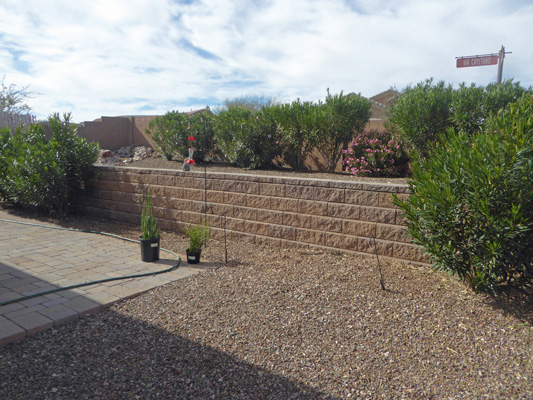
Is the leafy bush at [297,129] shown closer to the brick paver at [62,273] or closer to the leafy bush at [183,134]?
the leafy bush at [183,134]

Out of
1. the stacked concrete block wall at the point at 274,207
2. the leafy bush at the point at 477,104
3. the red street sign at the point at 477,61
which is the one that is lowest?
the stacked concrete block wall at the point at 274,207

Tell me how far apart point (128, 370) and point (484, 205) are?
10.0ft

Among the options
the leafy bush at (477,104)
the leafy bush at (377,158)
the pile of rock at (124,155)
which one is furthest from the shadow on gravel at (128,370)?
the pile of rock at (124,155)

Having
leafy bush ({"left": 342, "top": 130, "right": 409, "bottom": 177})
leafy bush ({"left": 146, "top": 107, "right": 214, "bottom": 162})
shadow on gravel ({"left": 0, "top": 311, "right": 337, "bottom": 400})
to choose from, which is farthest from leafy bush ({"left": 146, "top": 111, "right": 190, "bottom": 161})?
shadow on gravel ({"left": 0, "top": 311, "right": 337, "bottom": 400})

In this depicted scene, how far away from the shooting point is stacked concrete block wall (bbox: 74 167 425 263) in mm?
5156

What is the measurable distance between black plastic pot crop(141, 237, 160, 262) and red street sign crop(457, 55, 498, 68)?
43.2 feet

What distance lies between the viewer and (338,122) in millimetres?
8648

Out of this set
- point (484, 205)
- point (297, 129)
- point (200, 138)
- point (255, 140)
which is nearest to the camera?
point (484, 205)

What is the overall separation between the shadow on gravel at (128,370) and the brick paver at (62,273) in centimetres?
27

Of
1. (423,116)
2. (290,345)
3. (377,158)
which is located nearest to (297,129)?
(377,158)

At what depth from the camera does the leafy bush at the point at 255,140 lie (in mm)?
9461

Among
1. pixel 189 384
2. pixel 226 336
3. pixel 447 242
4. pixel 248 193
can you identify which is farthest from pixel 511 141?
pixel 248 193

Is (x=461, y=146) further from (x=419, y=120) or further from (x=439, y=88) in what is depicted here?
(x=439, y=88)

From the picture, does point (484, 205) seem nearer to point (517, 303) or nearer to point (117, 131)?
point (517, 303)
